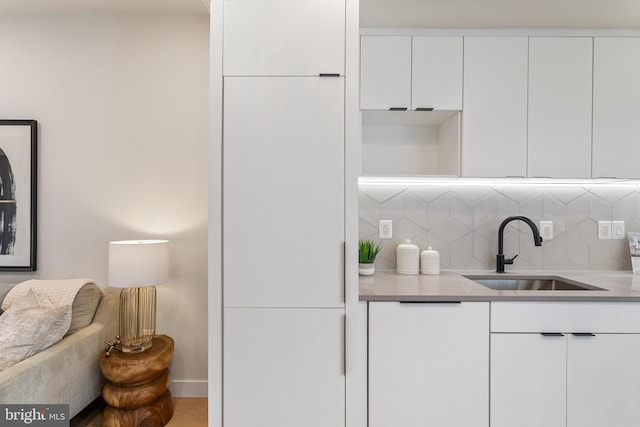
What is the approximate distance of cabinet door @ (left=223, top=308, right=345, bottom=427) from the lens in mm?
1500

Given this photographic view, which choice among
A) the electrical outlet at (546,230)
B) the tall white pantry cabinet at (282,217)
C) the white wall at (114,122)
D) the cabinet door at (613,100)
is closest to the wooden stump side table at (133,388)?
the white wall at (114,122)

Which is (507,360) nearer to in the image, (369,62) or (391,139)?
(391,139)

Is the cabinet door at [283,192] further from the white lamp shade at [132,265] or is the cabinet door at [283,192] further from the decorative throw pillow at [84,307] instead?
the decorative throw pillow at [84,307]

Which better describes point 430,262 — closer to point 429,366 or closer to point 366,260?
point 366,260

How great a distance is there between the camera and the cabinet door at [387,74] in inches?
76.4

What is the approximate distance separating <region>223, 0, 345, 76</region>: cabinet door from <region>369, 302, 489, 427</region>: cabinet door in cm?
112

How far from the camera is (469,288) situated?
5.64 ft

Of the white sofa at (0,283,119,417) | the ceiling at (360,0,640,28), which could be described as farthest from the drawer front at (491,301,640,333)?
the white sofa at (0,283,119,417)

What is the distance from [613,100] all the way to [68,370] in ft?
10.9

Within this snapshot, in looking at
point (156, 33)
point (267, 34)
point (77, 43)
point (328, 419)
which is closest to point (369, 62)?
point (267, 34)

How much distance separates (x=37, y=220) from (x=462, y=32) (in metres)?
2.96

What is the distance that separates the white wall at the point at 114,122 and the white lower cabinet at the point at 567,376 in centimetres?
187

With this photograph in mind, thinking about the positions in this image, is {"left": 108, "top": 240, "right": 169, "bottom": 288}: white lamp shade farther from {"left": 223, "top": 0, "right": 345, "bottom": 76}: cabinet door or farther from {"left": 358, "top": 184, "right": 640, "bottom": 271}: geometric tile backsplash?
{"left": 358, "top": 184, "right": 640, "bottom": 271}: geometric tile backsplash

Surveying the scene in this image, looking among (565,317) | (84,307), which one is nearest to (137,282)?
(84,307)
